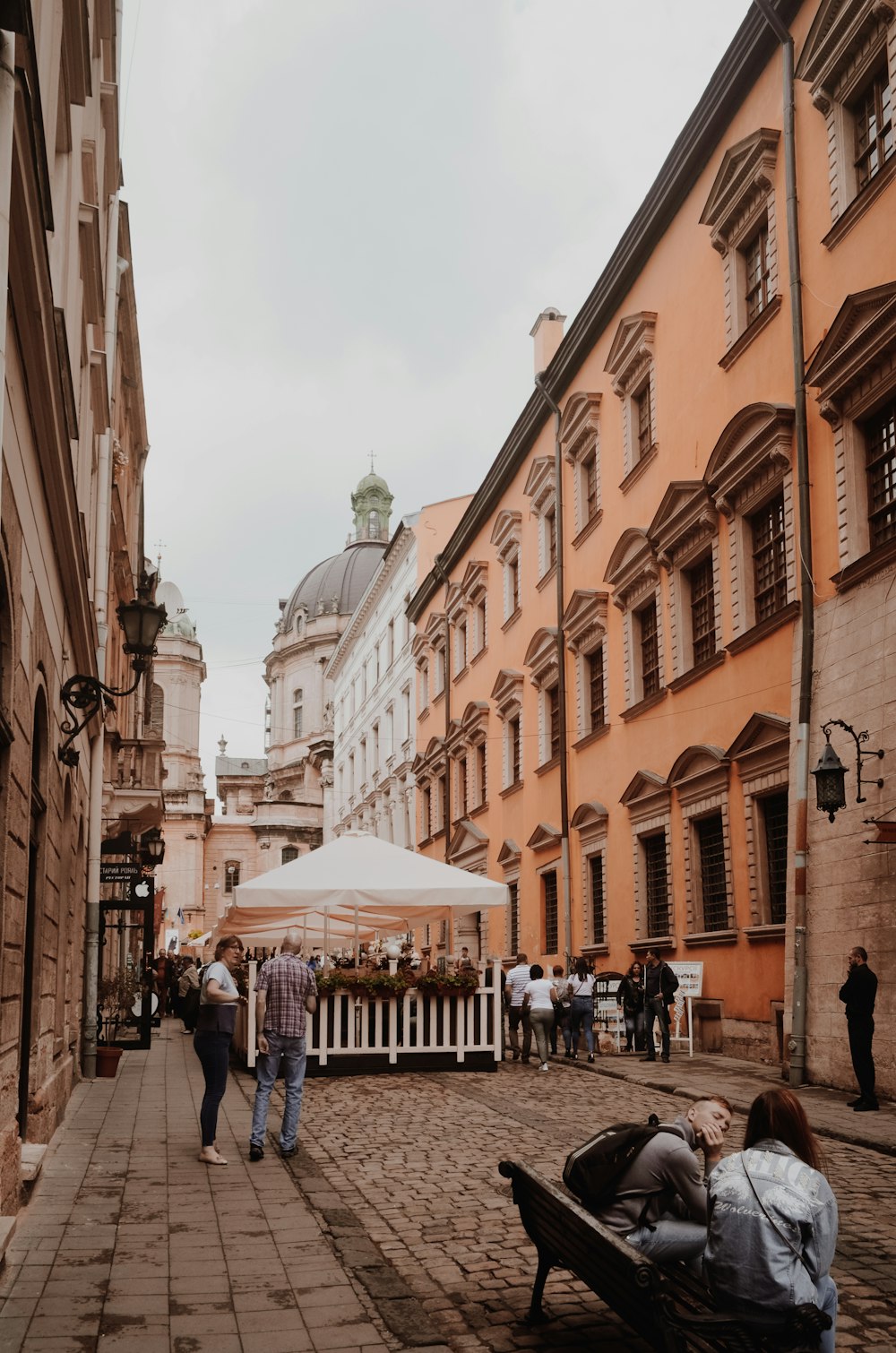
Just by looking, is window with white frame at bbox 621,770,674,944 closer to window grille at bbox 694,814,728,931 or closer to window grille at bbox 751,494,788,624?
window grille at bbox 694,814,728,931

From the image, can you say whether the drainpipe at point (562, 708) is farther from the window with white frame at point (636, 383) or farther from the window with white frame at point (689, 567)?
the window with white frame at point (689, 567)

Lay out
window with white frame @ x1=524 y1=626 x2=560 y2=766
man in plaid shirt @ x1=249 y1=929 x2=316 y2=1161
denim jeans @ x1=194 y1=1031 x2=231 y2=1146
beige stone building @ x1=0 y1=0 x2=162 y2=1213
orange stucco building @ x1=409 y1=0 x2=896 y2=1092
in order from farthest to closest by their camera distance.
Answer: window with white frame @ x1=524 y1=626 x2=560 y2=766 < orange stucco building @ x1=409 y1=0 x2=896 y2=1092 < man in plaid shirt @ x1=249 y1=929 x2=316 y2=1161 < denim jeans @ x1=194 y1=1031 x2=231 y2=1146 < beige stone building @ x1=0 y1=0 x2=162 y2=1213

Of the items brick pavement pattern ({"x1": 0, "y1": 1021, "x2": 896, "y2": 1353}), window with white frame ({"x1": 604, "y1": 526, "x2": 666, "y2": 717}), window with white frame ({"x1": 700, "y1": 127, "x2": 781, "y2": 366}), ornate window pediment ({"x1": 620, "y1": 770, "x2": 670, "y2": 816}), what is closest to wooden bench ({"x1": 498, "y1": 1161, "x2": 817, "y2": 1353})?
brick pavement pattern ({"x1": 0, "y1": 1021, "x2": 896, "y2": 1353})

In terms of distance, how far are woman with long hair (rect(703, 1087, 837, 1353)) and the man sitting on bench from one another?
0.77 m

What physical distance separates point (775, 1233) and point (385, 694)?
148ft

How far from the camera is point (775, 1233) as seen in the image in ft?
15.2

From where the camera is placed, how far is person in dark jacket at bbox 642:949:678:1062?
59.9 ft

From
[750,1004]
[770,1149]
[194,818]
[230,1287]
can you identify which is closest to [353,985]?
[750,1004]

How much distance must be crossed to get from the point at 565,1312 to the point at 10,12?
6.04 metres

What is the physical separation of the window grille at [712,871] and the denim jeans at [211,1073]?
980cm

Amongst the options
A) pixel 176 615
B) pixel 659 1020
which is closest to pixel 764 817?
pixel 659 1020

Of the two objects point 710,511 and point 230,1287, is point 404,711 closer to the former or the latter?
point 710,511

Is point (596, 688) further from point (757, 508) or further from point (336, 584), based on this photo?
point (336, 584)

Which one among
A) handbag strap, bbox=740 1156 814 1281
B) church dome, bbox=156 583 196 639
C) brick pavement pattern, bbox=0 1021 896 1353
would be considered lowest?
brick pavement pattern, bbox=0 1021 896 1353
